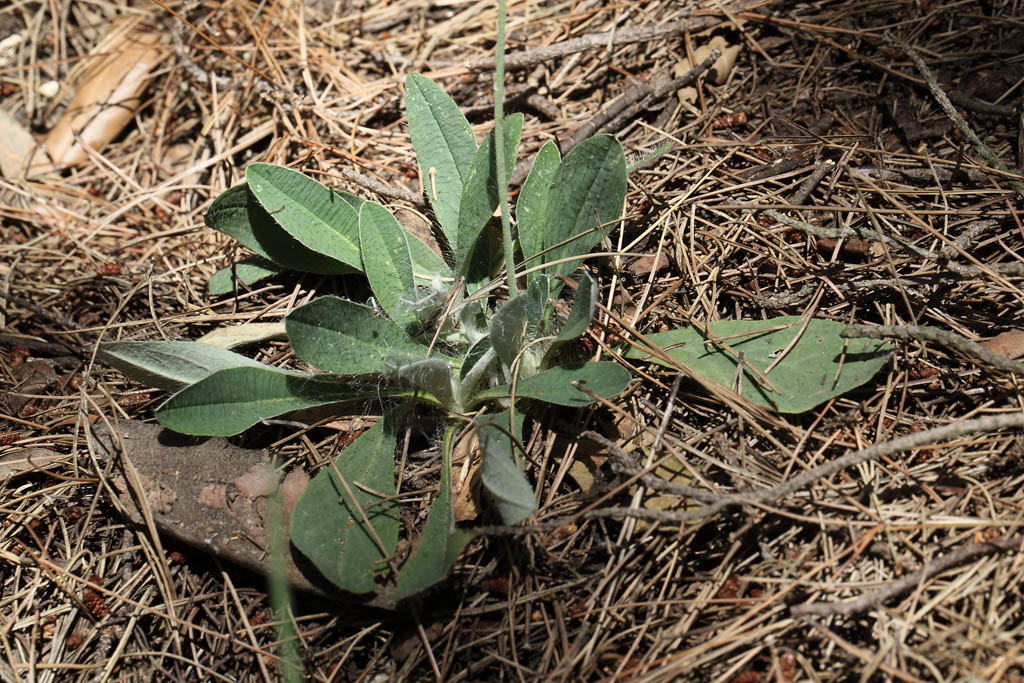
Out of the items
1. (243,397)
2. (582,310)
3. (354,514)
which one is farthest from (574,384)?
(243,397)

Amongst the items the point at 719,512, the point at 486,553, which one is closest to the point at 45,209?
the point at 486,553

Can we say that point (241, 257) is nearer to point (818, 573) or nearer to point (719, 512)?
point (719, 512)

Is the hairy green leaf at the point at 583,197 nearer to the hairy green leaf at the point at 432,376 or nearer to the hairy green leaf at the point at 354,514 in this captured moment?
the hairy green leaf at the point at 432,376

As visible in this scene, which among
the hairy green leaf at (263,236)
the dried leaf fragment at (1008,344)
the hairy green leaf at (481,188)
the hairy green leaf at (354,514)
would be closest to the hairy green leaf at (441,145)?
the hairy green leaf at (481,188)

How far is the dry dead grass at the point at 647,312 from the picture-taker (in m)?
1.32

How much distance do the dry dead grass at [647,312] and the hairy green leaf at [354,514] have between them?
132 mm

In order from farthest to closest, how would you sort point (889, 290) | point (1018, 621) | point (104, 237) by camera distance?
point (104, 237) < point (889, 290) < point (1018, 621)

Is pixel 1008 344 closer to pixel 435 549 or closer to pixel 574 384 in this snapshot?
pixel 574 384

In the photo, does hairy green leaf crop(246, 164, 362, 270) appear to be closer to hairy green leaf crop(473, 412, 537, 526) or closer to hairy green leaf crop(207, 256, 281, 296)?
hairy green leaf crop(207, 256, 281, 296)

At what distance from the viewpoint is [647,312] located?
176 cm

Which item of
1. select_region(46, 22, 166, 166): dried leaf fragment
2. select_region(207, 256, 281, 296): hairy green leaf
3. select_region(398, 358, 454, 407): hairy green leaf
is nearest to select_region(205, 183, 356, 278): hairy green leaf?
select_region(207, 256, 281, 296): hairy green leaf

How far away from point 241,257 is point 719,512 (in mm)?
1479

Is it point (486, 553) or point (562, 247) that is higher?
point (562, 247)

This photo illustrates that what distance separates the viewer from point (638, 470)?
1.42 metres
